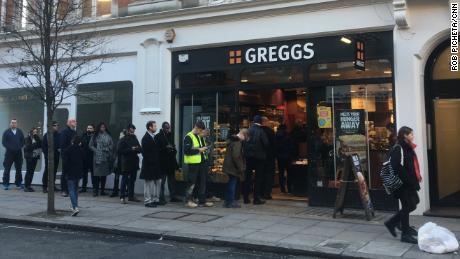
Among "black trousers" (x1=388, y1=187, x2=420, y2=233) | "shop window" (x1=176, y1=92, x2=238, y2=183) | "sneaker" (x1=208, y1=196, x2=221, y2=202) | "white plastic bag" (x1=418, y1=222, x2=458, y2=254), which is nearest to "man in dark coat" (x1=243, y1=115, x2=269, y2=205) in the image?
"sneaker" (x1=208, y1=196, x2=221, y2=202)

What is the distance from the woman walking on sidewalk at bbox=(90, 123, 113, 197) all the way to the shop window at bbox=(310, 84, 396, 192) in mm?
5426

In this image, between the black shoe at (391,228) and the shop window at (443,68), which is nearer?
the black shoe at (391,228)

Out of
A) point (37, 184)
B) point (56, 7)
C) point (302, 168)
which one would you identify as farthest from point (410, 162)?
point (37, 184)

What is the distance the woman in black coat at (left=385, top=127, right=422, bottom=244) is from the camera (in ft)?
23.3

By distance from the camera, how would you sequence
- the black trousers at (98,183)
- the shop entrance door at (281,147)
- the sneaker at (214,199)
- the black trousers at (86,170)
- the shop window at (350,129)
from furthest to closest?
1. the black trousers at (86,170)
2. the black trousers at (98,183)
3. the shop entrance door at (281,147)
4. the sneaker at (214,199)
5. the shop window at (350,129)

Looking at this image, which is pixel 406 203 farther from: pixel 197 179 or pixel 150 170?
pixel 150 170

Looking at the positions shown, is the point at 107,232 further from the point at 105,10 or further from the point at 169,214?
the point at 105,10

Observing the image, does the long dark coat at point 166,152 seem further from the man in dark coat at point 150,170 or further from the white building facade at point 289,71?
the white building facade at point 289,71

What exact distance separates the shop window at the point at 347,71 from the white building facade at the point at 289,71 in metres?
0.02

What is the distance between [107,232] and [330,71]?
5913 mm

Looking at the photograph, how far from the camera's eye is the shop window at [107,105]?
532 inches

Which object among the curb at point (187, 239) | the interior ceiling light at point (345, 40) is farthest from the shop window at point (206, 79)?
the curb at point (187, 239)

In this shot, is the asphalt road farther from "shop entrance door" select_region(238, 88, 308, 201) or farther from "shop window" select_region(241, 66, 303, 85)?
"shop window" select_region(241, 66, 303, 85)

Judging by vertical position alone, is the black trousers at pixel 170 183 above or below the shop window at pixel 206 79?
below
